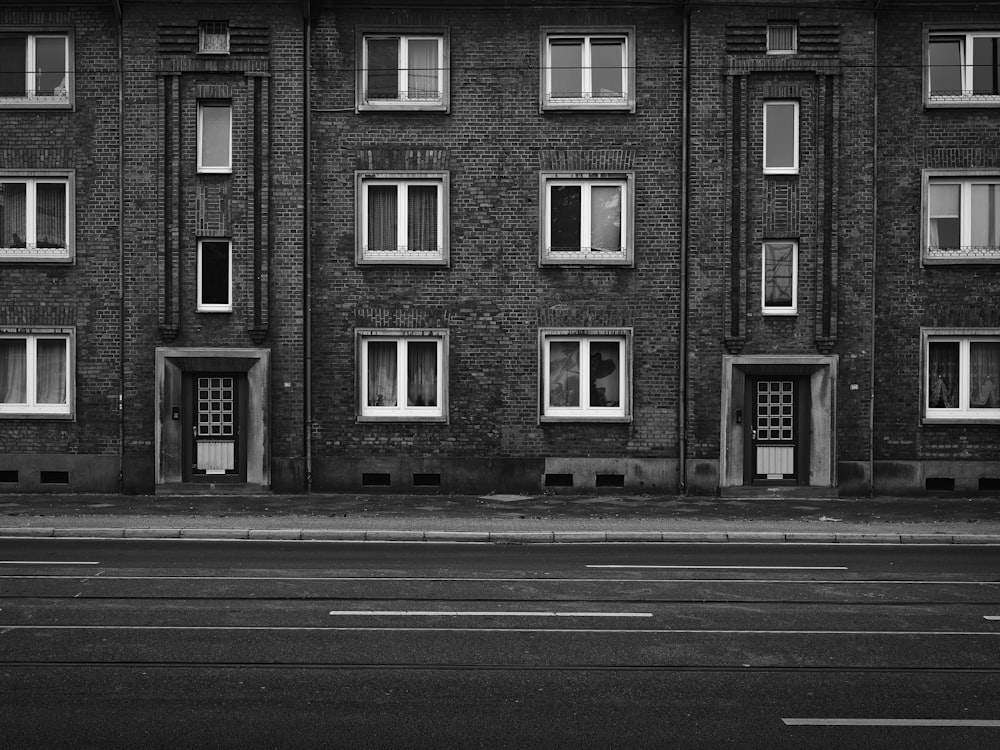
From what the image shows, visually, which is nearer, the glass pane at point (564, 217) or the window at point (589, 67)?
the window at point (589, 67)

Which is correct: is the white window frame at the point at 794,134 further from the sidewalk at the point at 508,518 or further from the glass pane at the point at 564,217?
the sidewalk at the point at 508,518

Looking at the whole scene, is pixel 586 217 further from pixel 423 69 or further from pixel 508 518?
pixel 508 518

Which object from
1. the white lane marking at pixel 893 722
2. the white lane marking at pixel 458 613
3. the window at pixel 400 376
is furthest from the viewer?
the window at pixel 400 376

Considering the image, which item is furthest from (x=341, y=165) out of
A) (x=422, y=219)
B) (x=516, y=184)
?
(x=516, y=184)

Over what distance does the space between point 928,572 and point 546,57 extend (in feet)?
43.5

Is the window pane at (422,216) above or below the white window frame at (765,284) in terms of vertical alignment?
above

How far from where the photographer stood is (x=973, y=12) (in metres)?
21.9

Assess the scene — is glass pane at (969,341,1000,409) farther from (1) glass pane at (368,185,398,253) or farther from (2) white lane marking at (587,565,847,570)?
(1) glass pane at (368,185,398,253)

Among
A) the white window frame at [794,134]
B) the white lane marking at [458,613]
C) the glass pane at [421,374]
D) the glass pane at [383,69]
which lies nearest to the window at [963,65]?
the white window frame at [794,134]

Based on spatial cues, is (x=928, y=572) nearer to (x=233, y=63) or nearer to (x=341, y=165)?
(x=341, y=165)

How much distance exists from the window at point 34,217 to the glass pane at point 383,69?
21.9ft

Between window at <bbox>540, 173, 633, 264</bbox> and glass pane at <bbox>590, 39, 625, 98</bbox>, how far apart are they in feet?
5.85

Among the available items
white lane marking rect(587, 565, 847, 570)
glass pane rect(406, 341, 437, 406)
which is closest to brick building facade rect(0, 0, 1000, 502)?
glass pane rect(406, 341, 437, 406)

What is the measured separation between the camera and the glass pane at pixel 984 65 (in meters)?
22.1
